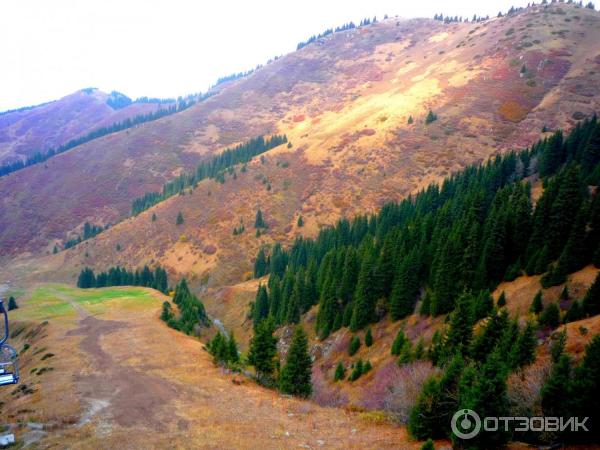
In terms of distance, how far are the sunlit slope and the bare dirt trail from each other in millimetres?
79110

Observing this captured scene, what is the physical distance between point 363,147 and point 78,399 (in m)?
119

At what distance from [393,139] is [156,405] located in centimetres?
11983

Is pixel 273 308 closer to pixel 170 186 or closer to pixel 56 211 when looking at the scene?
pixel 170 186

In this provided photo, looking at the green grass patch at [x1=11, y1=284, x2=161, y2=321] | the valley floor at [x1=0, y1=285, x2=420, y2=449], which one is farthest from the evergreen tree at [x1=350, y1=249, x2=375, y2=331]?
the green grass patch at [x1=11, y1=284, x2=161, y2=321]

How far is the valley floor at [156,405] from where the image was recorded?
19672mm

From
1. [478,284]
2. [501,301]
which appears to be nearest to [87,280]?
[478,284]

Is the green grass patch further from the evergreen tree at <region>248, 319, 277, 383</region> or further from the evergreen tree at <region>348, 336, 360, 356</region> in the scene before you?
the evergreen tree at <region>348, 336, 360, 356</region>

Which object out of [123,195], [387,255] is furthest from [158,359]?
[123,195]

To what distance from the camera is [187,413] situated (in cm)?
2331

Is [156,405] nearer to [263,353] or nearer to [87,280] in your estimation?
[263,353]

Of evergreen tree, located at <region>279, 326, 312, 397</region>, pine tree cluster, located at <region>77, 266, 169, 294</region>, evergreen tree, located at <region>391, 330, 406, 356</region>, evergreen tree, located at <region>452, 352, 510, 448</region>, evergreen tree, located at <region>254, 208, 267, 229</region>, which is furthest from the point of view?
evergreen tree, located at <region>254, 208, 267, 229</region>

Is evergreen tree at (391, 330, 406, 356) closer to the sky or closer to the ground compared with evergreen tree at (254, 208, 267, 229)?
closer to the ground

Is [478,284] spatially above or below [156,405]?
below

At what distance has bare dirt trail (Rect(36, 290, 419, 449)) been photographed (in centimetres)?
1950
